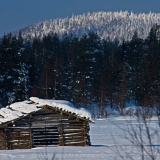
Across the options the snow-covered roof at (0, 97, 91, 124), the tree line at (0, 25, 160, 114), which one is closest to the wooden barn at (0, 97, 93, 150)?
the snow-covered roof at (0, 97, 91, 124)

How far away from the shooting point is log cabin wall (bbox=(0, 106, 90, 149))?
2353 centimetres

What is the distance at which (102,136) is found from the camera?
1291 inches

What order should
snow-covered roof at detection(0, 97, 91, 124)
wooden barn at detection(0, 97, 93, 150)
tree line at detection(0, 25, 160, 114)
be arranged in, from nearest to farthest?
snow-covered roof at detection(0, 97, 91, 124) < wooden barn at detection(0, 97, 93, 150) < tree line at detection(0, 25, 160, 114)

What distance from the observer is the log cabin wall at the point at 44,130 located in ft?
77.2

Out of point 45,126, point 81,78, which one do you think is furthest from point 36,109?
point 81,78

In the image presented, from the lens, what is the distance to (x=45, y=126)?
2377 centimetres

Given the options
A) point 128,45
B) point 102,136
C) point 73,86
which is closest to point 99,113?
point 73,86

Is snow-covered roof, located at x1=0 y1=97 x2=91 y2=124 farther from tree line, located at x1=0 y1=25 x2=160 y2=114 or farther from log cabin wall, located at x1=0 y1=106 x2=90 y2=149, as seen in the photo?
tree line, located at x1=0 y1=25 x2=160 y2=114

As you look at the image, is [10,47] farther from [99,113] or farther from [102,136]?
[102,136]

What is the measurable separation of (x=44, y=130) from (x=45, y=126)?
223 mm

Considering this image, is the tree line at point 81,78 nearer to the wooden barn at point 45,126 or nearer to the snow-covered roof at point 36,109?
the snow-covered roof at point 36,109

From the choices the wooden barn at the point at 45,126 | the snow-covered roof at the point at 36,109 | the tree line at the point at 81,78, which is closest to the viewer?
the snow-covered roof at the point at 36,109

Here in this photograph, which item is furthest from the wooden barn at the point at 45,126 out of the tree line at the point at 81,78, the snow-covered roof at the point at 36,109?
the tree line at the point at 81,78

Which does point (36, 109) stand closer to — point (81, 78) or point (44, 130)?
point (44, 130)
